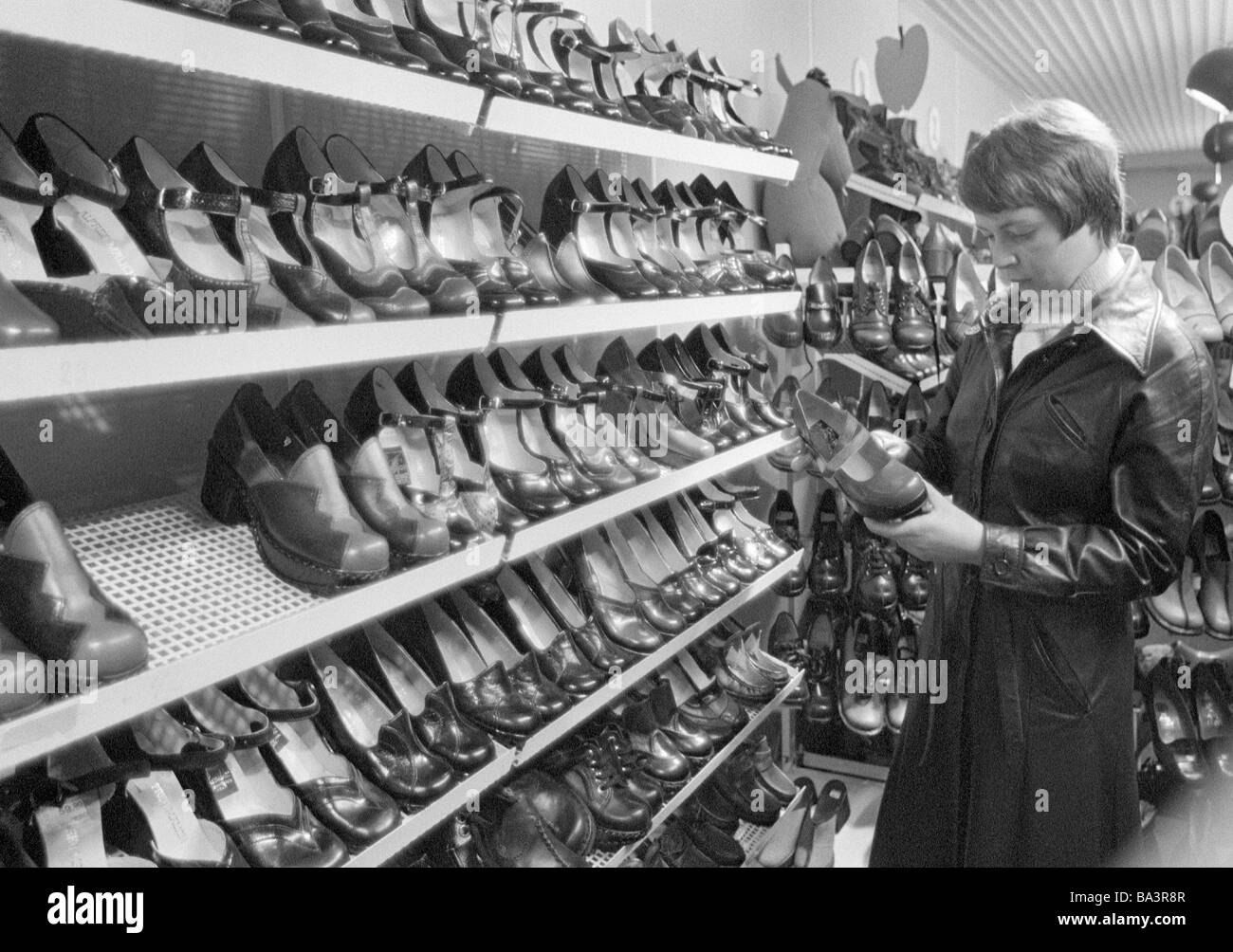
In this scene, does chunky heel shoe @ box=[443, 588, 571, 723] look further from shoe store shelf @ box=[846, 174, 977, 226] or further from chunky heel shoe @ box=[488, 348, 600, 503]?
shoe store shelf @ box=[846, 174, 977, 226]

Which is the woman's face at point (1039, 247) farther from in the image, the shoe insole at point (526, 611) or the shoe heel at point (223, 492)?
the shoe heel at point (223, 492)

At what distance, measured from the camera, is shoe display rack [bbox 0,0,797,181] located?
99cm

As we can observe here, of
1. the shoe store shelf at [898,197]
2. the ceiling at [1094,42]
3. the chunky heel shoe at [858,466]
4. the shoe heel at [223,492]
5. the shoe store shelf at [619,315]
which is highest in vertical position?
the ceiling at [1094,42]

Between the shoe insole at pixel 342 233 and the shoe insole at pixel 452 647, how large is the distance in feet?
2.24

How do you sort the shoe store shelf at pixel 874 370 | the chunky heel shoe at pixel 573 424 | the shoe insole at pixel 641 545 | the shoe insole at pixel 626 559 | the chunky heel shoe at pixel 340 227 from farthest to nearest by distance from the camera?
the shoe store shelf at pixel 874 370
the shoe insole at pixel 641 545
the shoe insole at pixel 626 559
the chunky heel shoe at pixel 573 424
the chunky heel shoe at pixel 340 227

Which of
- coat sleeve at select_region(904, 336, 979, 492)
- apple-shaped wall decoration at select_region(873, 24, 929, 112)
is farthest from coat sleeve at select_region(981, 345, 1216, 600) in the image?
apple-shaped wall decoration at select_region(873, 24, 929, 112)

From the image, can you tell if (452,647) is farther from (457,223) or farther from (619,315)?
(457,223)

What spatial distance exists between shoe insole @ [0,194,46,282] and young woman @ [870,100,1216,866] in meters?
1.32

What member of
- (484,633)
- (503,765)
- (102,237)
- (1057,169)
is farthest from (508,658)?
(1057,169)

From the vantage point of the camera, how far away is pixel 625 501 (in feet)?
6.82

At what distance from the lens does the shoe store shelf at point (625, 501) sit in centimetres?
180

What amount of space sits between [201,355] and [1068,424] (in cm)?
131

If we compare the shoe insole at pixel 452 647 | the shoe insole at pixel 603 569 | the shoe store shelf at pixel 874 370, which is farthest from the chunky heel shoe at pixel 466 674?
the shoe store shelf at pixel 874 370

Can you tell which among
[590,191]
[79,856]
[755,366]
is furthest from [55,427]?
[755,366]
